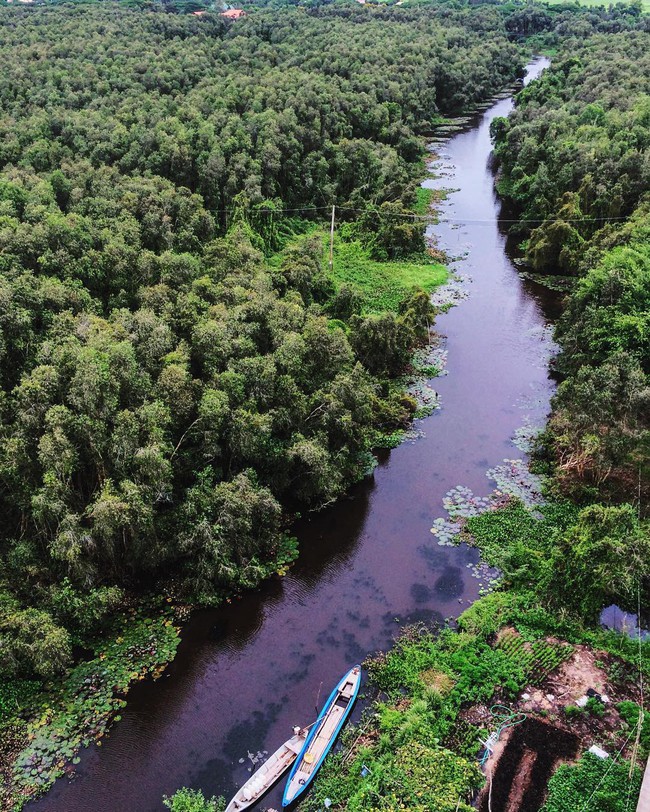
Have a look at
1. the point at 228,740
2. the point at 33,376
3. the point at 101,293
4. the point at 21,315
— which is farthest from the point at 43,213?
the point at 228,740

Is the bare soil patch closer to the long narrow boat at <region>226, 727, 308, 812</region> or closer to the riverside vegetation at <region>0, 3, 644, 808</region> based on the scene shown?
the riverside vegetation at <region>0, 3, 644, 808</region>

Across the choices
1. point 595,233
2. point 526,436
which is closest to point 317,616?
point 526,436

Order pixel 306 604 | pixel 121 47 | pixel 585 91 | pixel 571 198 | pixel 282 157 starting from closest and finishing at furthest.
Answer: pixel 306 604 < pixel 571 198 < pixel 282 157 < pixel 121 47 < pixel 585 91

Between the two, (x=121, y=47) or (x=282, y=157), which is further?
(x=121, y=47)

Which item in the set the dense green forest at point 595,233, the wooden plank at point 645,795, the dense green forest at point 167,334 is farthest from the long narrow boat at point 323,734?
Result: the dense green forest at point 595,233

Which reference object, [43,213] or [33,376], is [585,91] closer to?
[43,213]

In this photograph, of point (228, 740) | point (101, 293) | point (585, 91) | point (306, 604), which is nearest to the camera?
point (228, 740)
